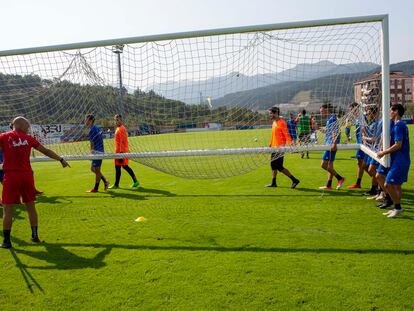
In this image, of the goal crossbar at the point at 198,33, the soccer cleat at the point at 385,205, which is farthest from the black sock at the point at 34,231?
the soccer cleat at the point at 385,205

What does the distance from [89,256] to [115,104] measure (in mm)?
4381

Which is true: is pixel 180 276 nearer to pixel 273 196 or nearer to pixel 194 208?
pixel 194 208

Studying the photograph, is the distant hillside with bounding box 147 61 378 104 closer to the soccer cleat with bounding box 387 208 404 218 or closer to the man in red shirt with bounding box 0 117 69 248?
the soccer cleat with bounding box 387 208 404 218

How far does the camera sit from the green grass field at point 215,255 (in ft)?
13.6

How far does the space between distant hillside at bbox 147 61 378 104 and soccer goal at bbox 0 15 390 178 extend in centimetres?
2

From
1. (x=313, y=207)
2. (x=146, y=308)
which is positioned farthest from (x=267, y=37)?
(x=146, y=308)

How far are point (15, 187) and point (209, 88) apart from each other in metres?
4.07

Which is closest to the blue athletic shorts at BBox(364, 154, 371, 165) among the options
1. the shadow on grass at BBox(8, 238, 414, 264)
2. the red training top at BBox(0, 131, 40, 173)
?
the shadow on grass at BBox(8, 238, 414, 264)

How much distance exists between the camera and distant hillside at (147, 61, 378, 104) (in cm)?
750

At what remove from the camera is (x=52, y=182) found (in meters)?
12.8

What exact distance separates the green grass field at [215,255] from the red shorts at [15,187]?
799 millimetres

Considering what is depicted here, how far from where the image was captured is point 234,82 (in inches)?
313

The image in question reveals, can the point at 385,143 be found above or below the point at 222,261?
above

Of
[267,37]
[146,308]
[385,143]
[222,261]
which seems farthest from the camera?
[267,37]
